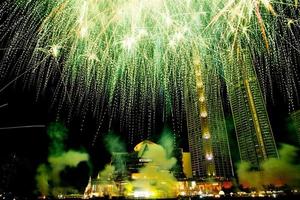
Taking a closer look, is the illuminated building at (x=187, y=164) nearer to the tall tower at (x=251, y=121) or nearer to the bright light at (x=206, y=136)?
the bright light at (x=206, y=136)

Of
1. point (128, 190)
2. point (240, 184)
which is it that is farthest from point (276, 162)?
point (128, 190)

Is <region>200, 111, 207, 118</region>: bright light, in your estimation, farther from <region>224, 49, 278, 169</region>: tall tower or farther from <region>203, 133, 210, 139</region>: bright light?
Answer: <region>224, 49, 278, 169</region>: tall tower

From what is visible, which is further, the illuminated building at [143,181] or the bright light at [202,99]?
the bright light at [202,99]

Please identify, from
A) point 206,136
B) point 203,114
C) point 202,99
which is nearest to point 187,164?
point 206,136

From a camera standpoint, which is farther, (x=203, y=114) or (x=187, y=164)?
(x=187, y=164)

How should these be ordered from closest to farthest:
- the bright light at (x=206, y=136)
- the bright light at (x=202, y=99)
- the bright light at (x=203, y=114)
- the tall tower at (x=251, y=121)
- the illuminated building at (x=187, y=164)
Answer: the tall tower at (x=251, y=121)
the bright light at (x=202, y=99)
the bright light at (x=203, y=114)
the bright light at (x=206, y=136)
the illuminated building at (x=187, y=164)

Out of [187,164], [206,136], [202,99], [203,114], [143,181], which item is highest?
[202,99]

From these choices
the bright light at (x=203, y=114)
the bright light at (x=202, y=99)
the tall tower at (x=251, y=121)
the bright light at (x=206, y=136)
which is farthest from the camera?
the bright light at (x=206, y=136)

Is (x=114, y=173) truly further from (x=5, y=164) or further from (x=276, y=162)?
(x=5, y=164)

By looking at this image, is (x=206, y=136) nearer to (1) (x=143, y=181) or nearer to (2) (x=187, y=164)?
(2) (x=187, y=164)
